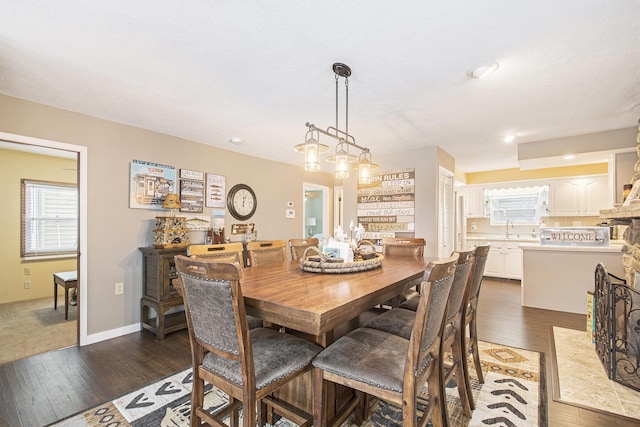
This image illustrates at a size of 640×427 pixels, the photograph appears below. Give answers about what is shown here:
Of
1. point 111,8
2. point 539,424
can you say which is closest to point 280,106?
point 111,8

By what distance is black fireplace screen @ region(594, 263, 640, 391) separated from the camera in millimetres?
2219

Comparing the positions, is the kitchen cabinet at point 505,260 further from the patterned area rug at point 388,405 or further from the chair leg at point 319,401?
the chair leg at point 319,401

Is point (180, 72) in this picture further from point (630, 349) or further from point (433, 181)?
point (630, 349)

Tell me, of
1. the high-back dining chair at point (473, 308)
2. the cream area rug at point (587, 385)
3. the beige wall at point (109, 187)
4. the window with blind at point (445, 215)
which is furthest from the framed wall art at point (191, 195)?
the cream area rug at point (587, 385)

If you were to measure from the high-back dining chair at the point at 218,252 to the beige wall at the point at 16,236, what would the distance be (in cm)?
410

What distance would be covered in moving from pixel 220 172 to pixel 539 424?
4.13m

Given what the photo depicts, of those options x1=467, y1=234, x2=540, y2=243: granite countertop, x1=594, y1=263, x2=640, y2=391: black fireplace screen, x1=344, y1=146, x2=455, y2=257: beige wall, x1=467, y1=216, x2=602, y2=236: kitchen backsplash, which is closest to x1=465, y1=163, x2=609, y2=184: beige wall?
x1=467, y1=216, x2=602, y2=236: kitchen backsplash

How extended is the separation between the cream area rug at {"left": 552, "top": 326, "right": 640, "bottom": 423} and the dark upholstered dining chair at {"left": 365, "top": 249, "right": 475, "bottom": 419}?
814mm

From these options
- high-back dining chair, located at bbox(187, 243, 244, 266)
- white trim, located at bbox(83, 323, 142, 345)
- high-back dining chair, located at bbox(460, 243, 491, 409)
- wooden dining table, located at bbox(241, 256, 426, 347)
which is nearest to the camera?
wooden dining table, located at bbox(241, 256, 426, 347)

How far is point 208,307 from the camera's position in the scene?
47.8 inches

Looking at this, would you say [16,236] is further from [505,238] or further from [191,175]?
[505,238]

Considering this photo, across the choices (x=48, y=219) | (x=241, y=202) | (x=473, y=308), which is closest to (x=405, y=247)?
(x=473, y=308)

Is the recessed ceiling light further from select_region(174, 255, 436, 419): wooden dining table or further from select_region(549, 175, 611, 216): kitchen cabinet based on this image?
select_region(549, 175, 611, 216): kitchen cabinet

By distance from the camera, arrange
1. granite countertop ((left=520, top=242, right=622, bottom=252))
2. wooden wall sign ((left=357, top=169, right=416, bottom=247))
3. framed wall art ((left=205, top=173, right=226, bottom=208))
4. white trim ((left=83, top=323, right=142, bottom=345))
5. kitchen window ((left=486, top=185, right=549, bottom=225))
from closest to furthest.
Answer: white trim ((left=83, top=323, right=142, bottom=345)) < granite countertop ((left=520, top=242, right=622, bottom=252)) < framed wall art ((left=205, top=173, right=226, bottom=208)) < wooden wall sign ((left=357, top=169, right=416, bottom=247)) < kitchen window ((left=486, top=185, right=549, bottom=225))
